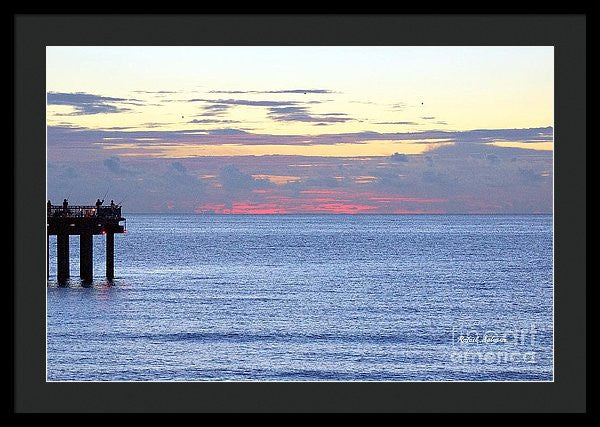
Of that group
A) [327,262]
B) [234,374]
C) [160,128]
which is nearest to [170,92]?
[160,128]

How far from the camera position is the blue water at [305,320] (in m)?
18.4

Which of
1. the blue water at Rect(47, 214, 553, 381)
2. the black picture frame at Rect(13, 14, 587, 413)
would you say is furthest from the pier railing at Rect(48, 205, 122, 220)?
the black picture frame at Rect(13, 14, 587, 413)

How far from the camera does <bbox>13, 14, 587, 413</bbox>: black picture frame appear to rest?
4.64m

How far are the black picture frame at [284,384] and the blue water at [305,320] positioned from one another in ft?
38.4

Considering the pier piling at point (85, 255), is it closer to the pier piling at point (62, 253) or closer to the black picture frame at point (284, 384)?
the pier piling at point (62, 253)

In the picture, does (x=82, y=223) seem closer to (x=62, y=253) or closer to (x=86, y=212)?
(x=86, y=212)

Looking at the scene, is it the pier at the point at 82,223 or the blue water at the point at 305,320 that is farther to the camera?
the pier at the point at 82,223

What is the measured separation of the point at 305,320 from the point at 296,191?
47.7 m

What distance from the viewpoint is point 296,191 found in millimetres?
72875

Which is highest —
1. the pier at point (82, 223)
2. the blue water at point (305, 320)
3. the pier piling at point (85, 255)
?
the pier at point (82, 223)

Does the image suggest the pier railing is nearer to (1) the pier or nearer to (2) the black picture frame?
(1) the pier

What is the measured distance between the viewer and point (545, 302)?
111 feet

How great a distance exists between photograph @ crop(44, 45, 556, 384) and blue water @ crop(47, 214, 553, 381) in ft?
0.39

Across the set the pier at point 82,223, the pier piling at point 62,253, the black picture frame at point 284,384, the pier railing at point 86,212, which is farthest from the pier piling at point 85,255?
the black picture frame at point 284,384
